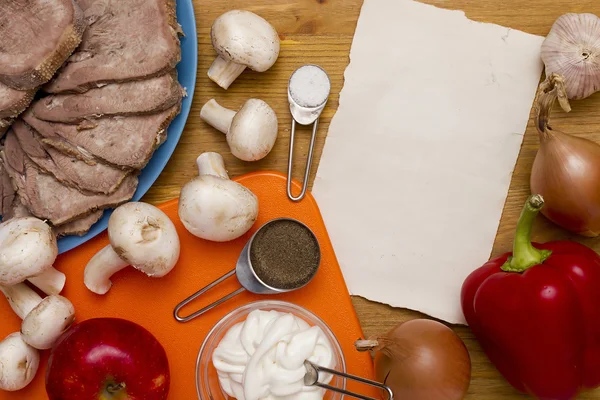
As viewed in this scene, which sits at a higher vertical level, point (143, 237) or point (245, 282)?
point (143, 237)

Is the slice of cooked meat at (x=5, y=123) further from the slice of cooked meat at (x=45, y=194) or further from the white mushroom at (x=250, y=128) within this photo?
the white mushroom at (x=250, y=128)

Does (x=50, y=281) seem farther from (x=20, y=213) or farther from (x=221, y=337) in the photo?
(x=221, y=337)

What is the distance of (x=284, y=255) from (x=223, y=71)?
15.2 inches

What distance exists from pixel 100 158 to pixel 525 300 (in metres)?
0.81

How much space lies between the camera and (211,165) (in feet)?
3.89

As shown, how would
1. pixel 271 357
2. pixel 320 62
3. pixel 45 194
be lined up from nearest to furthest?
pixel 271 357, pixel 45 194, pixel 320 62

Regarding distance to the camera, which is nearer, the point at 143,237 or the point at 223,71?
the point at 143,237

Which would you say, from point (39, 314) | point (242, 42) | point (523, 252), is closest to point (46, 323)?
point (39, 314)

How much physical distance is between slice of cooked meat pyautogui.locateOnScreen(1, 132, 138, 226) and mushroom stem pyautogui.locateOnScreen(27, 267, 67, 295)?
11 centimetres

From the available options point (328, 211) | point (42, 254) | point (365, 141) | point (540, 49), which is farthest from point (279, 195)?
point (540, 49)

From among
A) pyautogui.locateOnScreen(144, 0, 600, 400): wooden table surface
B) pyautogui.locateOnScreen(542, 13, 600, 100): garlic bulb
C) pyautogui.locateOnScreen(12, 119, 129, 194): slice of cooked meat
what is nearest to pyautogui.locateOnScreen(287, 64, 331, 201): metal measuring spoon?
pyautogui.locateOnScreen(144, 0, 600, 400): wooden table surface

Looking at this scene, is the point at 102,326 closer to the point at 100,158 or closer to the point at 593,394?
the point at 100,158

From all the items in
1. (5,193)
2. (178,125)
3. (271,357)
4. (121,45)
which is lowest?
(271,357)

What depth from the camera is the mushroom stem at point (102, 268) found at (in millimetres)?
1153
